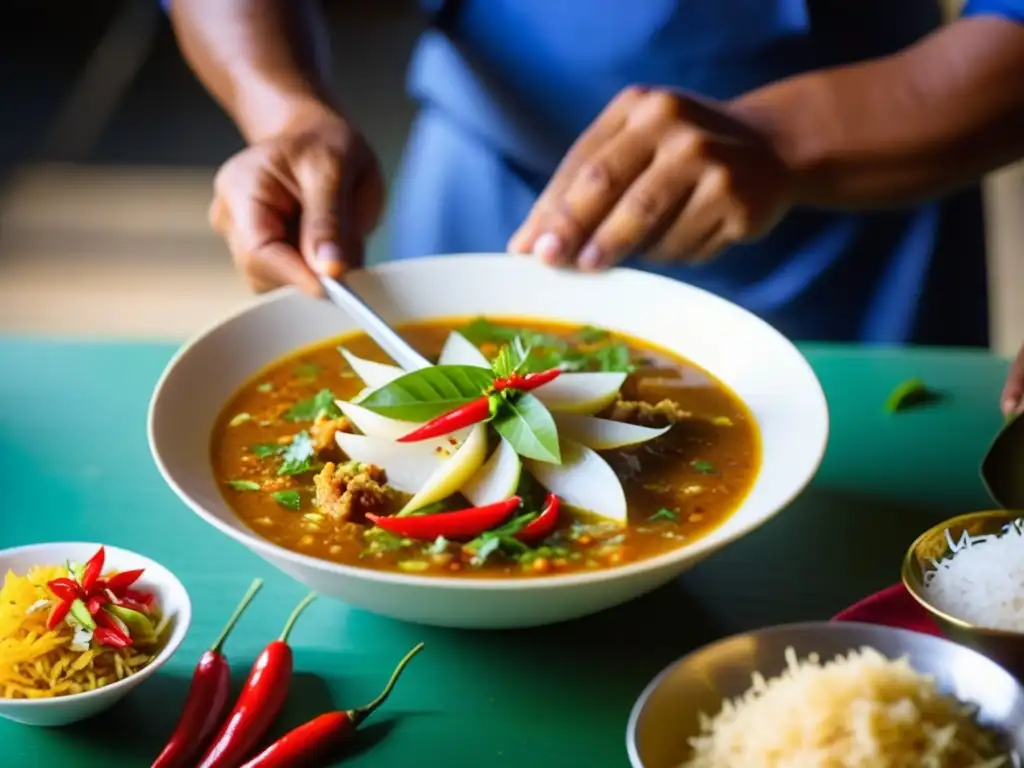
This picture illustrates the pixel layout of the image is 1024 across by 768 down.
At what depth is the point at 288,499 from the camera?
4.57ft

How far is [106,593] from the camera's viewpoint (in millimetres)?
1223

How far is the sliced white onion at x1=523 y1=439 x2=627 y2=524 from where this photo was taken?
134 cm

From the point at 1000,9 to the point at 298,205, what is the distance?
3.93 ft

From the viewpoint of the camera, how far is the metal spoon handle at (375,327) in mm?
1625

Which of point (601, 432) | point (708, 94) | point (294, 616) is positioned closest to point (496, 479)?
point (601, 432)

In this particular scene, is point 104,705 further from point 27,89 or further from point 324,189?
point 27,89

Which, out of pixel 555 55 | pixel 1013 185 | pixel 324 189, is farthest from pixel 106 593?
pixel 1013 185

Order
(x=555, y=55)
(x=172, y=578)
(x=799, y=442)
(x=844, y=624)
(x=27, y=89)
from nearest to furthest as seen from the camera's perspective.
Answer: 1. (x=844, y=624)
2. (x=172, y=578)
3. (x=799, y=442)
4. (x=555, y=55)
5. (x=27, y=89)

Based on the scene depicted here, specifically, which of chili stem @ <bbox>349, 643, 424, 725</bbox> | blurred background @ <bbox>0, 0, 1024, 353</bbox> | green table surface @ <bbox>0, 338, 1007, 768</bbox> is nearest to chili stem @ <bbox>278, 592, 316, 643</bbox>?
green table surface @ <bbox>0, 338, 1007, 768</bbox>

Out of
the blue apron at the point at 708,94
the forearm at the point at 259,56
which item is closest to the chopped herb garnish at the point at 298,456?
the forearm at the point at 259,56

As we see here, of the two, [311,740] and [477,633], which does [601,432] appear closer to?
[477,633]

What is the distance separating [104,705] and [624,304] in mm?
960

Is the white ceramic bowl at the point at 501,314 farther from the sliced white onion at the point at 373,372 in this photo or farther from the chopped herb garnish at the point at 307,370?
the sliced white onion at the point at 373,372

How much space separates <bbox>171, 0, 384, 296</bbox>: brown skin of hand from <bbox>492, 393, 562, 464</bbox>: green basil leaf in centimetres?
50
